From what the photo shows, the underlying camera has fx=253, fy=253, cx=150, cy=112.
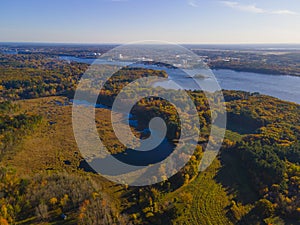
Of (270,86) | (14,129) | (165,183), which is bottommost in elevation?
(165,183)

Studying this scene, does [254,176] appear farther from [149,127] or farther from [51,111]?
[51,111]

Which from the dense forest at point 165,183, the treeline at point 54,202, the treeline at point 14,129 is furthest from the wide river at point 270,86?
the treeline at point 54,202

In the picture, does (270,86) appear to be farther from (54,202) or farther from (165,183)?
(54,202)

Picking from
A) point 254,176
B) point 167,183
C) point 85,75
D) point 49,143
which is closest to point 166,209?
point 167,183

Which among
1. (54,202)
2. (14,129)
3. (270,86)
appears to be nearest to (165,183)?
(54,202)

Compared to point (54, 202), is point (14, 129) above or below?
above

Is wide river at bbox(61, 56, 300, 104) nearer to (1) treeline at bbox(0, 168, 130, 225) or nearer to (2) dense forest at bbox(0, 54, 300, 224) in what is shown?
(2) dense forest at bbox(0, 54, 300, 224)

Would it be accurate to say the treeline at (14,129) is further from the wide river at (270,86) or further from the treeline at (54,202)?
the wide river at (270,86)

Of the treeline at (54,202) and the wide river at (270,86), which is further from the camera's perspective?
the wide river at (270,86)
